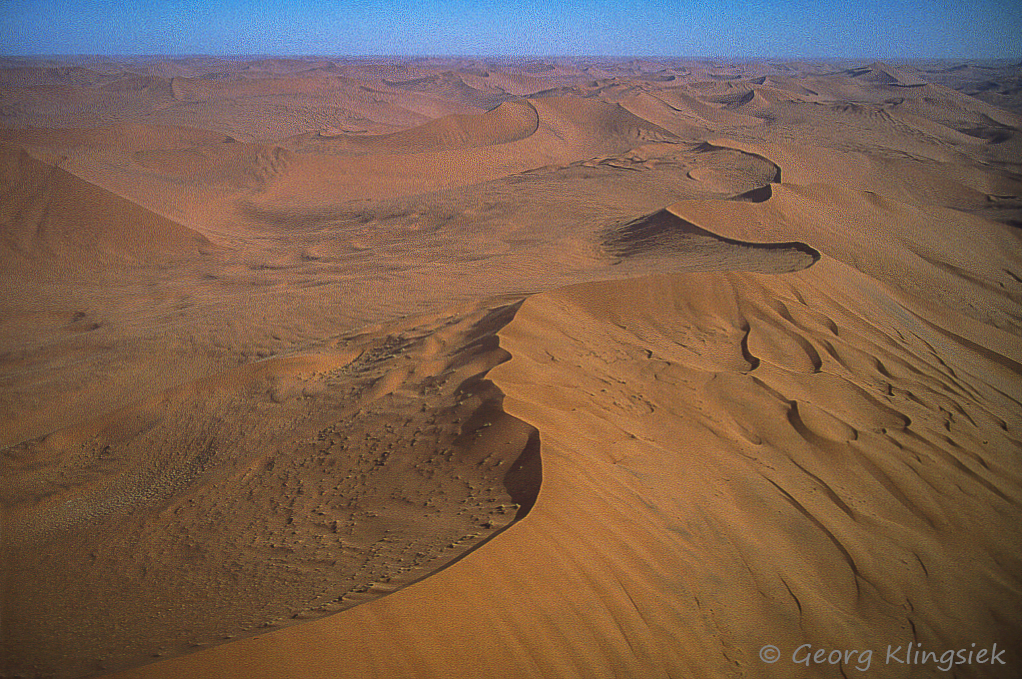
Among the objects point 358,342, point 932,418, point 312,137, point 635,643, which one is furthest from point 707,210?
point 312,137

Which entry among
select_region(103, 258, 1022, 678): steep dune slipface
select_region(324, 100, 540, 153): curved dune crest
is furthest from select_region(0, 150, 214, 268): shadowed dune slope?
select_region(324, 100, 540, 153): curved dune crest

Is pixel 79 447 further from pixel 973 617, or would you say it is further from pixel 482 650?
pixel 973 617

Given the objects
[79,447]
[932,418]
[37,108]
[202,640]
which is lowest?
[79,447]

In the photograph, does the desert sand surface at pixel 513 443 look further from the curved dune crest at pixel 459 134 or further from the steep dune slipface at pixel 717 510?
the curved dune crest at pixel 459 134

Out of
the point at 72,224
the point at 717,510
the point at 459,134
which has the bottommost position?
the point at 717,510

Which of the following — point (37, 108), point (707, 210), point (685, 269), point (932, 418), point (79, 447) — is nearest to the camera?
point (932, 418)

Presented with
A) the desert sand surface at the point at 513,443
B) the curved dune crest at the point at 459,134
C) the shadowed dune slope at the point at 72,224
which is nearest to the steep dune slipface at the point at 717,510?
the desert sand surface at the point at 513,443

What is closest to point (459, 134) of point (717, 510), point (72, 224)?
point (72, 224)

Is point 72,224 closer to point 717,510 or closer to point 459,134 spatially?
point 717,510
